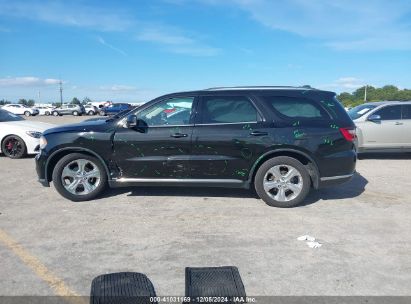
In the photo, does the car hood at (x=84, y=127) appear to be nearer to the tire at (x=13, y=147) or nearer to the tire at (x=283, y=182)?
the tire at (x=283, y=182)

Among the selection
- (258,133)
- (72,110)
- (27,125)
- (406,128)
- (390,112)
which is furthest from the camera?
(72,110)

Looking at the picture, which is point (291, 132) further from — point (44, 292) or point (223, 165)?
point (44, 292)

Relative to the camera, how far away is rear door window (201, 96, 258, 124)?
19.1ft

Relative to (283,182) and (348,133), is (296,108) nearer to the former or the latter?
(348,133)

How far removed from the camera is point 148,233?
4.69m

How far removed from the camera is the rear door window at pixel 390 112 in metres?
10.0

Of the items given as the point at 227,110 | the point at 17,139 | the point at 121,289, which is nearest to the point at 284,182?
the point at 227,110

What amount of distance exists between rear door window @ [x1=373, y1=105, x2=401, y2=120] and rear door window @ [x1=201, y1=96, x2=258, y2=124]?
566 centimetres

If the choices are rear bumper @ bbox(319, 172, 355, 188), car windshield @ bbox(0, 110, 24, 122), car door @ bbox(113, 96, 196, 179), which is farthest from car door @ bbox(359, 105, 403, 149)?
car windshield @ bbox(0, 110, 24, 122)

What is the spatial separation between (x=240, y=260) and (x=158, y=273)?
857 mm

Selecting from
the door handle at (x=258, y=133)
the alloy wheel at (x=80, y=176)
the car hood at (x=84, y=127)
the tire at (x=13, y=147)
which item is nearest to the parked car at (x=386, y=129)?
the door handle at (x=258, y=133)

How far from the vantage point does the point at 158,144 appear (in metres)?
5.82

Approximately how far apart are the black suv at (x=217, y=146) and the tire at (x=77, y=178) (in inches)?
0.6

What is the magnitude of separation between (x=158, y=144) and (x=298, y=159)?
2150mm
